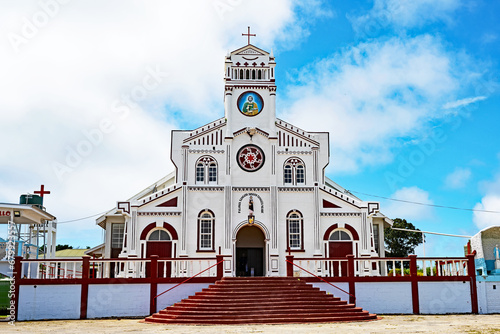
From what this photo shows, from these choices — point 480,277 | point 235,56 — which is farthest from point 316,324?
point 235,56

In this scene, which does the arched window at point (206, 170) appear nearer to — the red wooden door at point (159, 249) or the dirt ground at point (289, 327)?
the red wooden door at point (159, 249)

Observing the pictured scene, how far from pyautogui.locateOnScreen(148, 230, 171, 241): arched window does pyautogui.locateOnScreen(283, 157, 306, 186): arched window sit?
7210 mm

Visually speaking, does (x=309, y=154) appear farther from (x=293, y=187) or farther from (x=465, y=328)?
(x=465, y=328)

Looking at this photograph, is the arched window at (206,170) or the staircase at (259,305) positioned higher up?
the arched window at (206,170)

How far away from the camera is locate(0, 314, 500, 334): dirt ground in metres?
17.4

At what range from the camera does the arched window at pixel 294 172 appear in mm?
31406

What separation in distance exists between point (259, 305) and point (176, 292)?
14.2 feet

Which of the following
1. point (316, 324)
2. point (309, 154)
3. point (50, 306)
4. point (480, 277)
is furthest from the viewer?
point (309, 154)

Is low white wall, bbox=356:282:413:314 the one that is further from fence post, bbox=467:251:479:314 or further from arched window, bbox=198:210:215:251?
arched window, bbox=198:210:215:251

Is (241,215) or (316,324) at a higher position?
(241,215)

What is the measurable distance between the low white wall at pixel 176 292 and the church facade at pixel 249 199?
205 inches

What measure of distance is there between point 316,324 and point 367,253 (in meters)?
11.3

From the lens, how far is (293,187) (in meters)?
31.1

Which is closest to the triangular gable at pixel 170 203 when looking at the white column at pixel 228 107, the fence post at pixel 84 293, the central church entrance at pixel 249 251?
the central church entrance at pixel 249 251
